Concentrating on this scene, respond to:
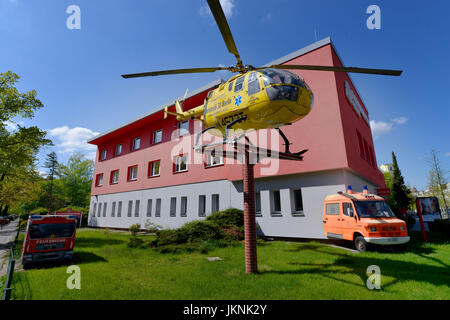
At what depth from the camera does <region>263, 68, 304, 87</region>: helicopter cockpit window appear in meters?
5.43

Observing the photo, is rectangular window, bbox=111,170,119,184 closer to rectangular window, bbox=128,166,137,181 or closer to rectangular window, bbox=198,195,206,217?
rectangular window, bbox=128,166,137,181

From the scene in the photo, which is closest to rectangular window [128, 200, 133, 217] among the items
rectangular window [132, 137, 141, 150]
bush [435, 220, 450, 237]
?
rectangular window [132, 137, 141, 150]

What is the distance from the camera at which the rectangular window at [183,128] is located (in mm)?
21300

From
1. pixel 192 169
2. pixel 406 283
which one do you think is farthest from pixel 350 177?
pixel 192 169

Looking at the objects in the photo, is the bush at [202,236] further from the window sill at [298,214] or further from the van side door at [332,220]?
the van side door at [332,220]

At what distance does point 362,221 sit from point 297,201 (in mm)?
4689

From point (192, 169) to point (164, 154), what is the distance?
447 centimetres

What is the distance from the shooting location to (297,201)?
1407 centimetres

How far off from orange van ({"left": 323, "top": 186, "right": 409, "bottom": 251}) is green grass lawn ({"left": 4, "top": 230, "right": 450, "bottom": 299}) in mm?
746

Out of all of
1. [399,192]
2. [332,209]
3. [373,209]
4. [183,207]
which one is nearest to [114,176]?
[183,207]

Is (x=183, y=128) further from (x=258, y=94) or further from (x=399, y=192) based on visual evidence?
(x=399, y=192)

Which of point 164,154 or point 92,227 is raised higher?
point 164,154
